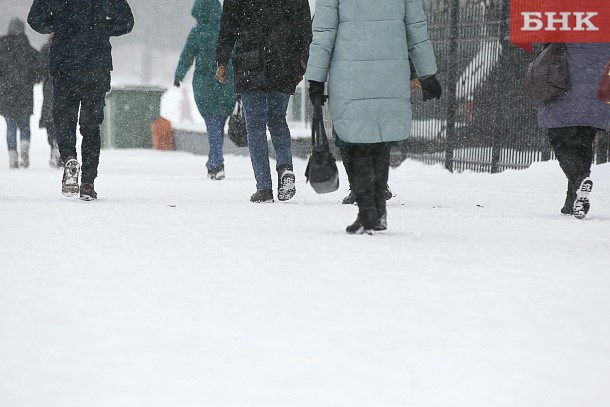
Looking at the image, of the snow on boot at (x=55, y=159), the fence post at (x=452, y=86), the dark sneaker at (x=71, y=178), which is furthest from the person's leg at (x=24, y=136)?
the dark sneaker at (x=71, y=178)

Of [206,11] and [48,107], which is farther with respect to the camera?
[48,107]

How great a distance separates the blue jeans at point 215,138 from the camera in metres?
11.3

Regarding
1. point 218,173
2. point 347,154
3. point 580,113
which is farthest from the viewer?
point 218,173

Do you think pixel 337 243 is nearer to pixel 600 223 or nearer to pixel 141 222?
pixel 141 222

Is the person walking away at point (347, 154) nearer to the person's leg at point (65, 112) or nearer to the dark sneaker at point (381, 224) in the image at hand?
the dark sneaker at point (381, 224)

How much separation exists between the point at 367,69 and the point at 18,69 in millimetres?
9514

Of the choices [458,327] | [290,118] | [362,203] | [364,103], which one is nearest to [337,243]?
[362,203]

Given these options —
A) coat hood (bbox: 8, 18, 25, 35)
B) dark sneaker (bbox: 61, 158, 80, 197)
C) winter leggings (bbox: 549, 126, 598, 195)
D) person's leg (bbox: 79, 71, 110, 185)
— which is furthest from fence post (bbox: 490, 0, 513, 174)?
coat hood (bbox: 8, 18, 25, 35)

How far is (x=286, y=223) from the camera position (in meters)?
6.55

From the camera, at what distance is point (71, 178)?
325 inches

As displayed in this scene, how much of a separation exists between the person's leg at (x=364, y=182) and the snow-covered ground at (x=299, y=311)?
0.19m

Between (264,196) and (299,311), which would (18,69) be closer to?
(264,196)

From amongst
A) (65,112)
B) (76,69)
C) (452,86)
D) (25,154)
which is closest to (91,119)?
(65,112)

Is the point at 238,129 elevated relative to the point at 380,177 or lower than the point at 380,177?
elevated
